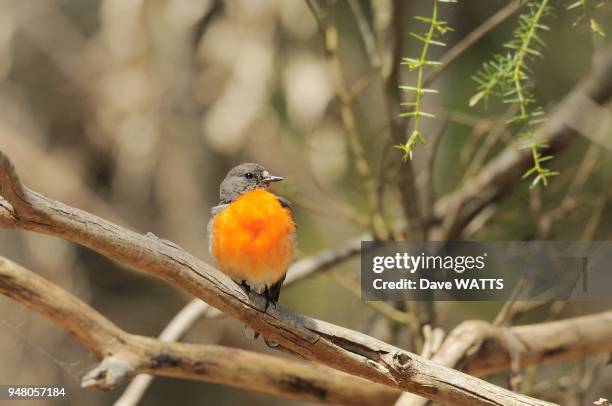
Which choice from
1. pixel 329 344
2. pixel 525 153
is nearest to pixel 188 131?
pixel 525 153

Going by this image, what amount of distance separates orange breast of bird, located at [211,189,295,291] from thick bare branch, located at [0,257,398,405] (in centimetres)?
42

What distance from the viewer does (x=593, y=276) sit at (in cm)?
333

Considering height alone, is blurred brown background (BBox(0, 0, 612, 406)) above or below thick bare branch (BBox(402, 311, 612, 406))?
above

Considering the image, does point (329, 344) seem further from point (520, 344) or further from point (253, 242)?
point (520, 344)

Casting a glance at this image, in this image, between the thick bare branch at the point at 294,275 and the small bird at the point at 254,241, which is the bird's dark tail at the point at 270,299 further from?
the thick bare branch at the point at 294,275

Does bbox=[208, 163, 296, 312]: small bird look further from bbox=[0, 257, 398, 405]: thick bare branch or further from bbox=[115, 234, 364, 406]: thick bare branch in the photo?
bbox=[115, 234, 364, 406]: thick bare branch

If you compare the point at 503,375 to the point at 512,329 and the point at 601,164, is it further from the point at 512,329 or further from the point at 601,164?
the point at 512,329

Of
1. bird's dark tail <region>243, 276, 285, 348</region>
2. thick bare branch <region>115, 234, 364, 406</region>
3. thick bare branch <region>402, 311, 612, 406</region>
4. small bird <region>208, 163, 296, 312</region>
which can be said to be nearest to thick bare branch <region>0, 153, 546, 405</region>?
bird's dark tail <region>243, 276, 285, 348</region>

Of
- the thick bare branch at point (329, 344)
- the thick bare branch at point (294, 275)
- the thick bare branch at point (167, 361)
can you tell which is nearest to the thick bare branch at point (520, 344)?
the thick bare branch at point (167, 361)

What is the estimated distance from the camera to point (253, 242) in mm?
2492

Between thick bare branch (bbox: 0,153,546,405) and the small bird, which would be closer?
thick bare branch (bbox: 0,153,546,405)

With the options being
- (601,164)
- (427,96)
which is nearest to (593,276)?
(601,164)

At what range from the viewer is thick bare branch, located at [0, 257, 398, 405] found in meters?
2.56

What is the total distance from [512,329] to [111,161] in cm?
303
